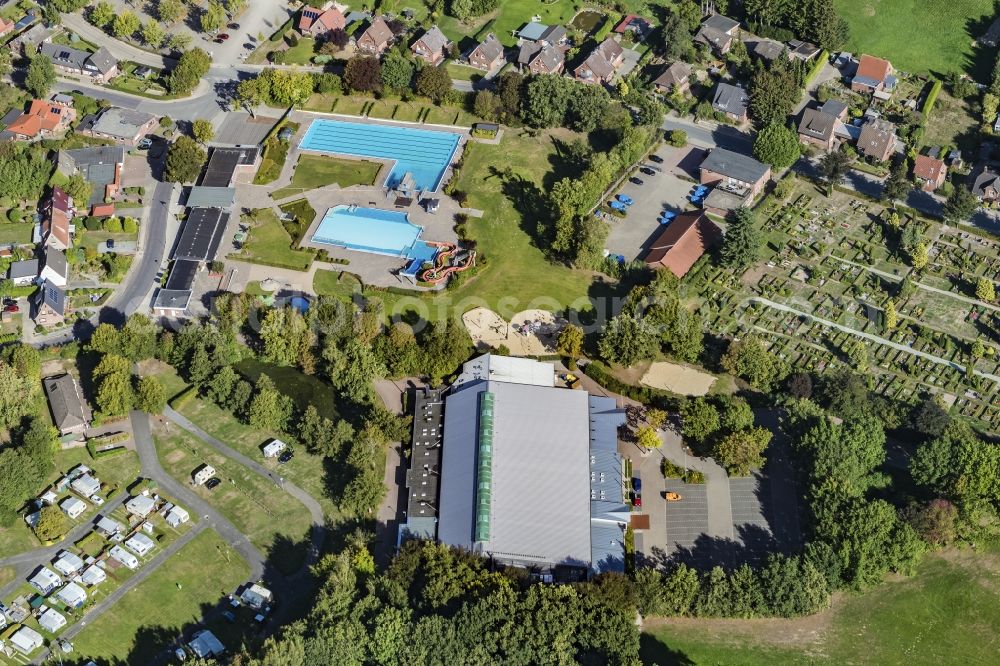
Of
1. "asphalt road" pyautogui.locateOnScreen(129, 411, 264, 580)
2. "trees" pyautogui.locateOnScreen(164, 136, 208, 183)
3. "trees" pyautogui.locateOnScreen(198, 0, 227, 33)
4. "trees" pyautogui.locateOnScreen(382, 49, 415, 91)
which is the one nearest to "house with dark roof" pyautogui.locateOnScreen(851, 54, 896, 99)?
"trees" pyautogui.locateOnScreen(382, 49, 415, 91)

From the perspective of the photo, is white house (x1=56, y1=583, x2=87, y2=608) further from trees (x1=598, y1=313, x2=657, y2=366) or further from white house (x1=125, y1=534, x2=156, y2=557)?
trees (x1=598, y1=313, x2=657, y2=366)

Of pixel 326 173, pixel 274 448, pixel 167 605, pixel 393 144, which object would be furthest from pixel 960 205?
pixel 167 605

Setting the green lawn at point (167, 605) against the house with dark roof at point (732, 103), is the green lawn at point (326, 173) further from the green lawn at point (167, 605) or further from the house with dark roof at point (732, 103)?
the green lawn at point (167, 605)

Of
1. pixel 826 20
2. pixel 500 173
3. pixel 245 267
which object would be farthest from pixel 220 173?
pixel 826 20

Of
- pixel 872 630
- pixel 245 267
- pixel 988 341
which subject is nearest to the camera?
Answer: pixel 872 630

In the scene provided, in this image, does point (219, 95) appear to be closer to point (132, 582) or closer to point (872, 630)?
point (132, 582)
